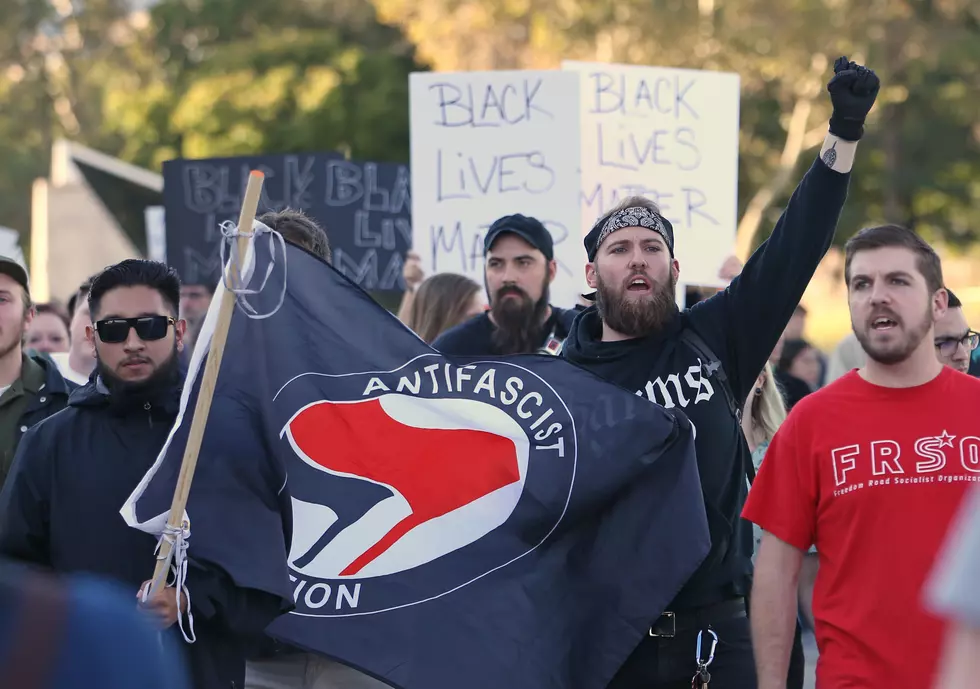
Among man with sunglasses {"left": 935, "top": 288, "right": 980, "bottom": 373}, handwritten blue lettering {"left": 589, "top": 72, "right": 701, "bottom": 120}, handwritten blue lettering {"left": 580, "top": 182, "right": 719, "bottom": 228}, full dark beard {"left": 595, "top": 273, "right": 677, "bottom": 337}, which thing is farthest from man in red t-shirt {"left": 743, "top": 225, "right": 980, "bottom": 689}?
handwritten blue lettering {"left": 589, "top": 72, "right": 701, "bottom": 120}

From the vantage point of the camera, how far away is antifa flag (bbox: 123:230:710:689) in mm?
4004

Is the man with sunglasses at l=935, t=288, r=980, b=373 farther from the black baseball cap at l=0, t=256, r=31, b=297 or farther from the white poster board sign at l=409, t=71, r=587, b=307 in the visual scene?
the black baseball cap at l=0, t=256, r=31, b=297

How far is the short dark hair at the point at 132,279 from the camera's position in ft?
13.7

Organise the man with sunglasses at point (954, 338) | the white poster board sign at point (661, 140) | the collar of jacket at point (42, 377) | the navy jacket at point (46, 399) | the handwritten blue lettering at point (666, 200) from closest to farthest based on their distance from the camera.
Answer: the navy jacket at point (46, 399) < the collar of jacket at point (42, 377) < the man with sunglasses at point (954, 338) < the handwritten blue lettering at point (666, 200) < the white poster board sign at point (661, 140)

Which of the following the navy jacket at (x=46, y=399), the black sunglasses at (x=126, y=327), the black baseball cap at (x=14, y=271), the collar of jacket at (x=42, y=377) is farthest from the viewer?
the black baseball cap at (x=14, y=271)

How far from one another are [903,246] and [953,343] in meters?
2.15

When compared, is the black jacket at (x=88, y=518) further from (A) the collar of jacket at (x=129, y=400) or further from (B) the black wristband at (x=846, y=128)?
(B) the black wristband at (x=846, y=128)

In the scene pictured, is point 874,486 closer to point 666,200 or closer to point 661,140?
point 666,200

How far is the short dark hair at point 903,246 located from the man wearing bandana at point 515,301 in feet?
7.14

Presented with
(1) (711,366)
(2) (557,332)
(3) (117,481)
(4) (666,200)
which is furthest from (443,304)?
(3) (117,481)

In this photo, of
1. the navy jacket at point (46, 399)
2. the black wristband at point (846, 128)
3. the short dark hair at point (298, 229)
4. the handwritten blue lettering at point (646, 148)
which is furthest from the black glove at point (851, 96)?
the handwritten blue lettering at point (646, 148)

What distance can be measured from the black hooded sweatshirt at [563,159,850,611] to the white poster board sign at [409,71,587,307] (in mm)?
3515

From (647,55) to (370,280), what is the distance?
58.1 ft

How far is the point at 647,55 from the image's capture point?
2591cm
